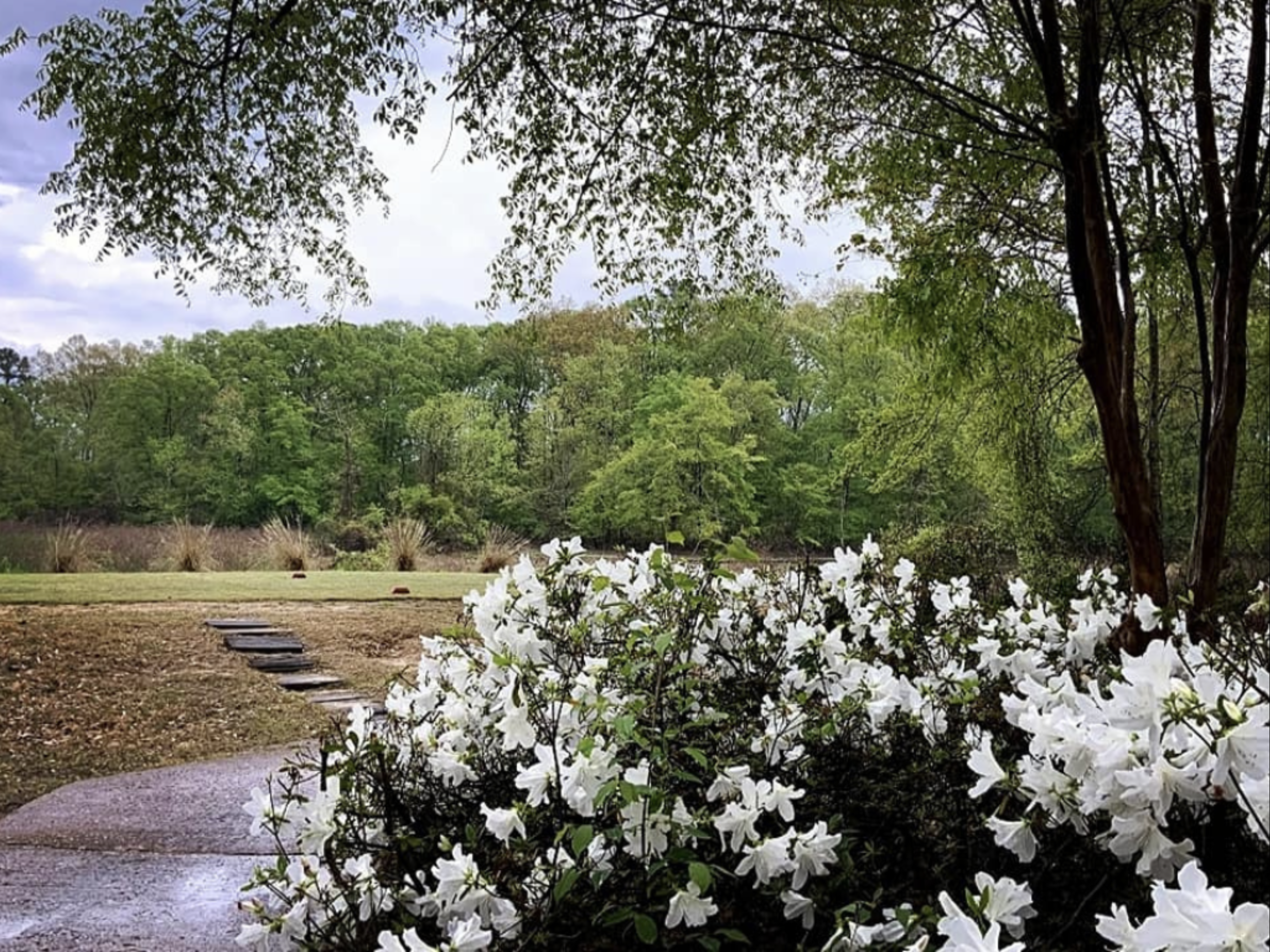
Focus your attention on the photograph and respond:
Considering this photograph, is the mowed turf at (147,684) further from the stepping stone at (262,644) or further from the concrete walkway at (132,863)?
the concrete walkway at (132,863)

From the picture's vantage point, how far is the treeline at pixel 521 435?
9242 millimetres

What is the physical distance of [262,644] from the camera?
546 cm

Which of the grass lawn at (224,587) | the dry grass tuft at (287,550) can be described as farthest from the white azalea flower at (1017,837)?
the dry grass tuft at (287,550)

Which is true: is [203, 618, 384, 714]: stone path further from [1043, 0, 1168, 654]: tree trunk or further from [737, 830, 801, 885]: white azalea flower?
[737, 830, 801, 885]: white azalea flower

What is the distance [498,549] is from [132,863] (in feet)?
20.9

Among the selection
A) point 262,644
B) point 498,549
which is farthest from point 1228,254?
point 498,549

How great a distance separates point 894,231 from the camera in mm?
4531

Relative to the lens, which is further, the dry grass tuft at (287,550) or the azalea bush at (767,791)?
the dry grass tuft at (287,550)

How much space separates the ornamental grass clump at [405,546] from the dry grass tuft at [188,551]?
1.52 m

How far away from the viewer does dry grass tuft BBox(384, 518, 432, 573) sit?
340 inches

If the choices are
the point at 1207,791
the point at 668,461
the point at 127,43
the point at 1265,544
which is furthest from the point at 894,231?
the point at 668,461

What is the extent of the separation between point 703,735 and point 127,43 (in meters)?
3.79

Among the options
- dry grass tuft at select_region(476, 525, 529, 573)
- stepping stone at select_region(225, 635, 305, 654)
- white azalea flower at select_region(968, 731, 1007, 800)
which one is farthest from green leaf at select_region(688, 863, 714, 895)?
dry grass tuft at select_region(476, 525, 529, 573)

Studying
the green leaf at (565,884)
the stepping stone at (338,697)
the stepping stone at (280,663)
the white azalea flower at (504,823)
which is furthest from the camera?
the stepping stone at (280,663)
